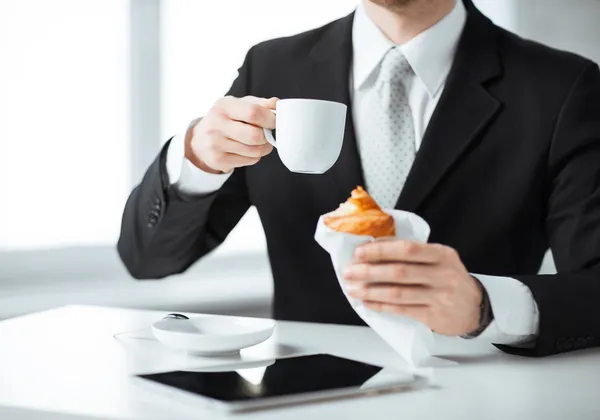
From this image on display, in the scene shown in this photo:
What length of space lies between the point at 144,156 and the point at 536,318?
1.62 m

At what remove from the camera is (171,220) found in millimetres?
1659

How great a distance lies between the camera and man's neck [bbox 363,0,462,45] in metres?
1.72

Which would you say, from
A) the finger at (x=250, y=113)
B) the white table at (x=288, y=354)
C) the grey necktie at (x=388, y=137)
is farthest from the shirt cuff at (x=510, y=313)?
the grey necktie at (x=388, y=137)

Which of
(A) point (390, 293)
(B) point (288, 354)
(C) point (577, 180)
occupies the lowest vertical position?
(B) point (288, 354)

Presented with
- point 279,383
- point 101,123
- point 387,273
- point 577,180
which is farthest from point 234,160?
point 101,123

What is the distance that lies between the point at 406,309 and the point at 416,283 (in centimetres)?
4

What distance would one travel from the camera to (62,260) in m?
2.47

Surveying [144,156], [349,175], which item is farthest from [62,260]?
[349,175]

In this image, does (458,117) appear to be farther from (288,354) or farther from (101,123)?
(101,123)

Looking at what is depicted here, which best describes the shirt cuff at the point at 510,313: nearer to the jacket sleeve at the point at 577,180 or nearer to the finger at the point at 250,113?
the jacket sleeve at the point at 577,180

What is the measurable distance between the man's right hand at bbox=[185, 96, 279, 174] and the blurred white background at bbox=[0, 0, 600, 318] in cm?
97

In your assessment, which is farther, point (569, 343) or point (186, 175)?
point (186, 175)

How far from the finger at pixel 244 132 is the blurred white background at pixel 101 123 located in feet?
3.50

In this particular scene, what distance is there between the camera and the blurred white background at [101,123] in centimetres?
233
